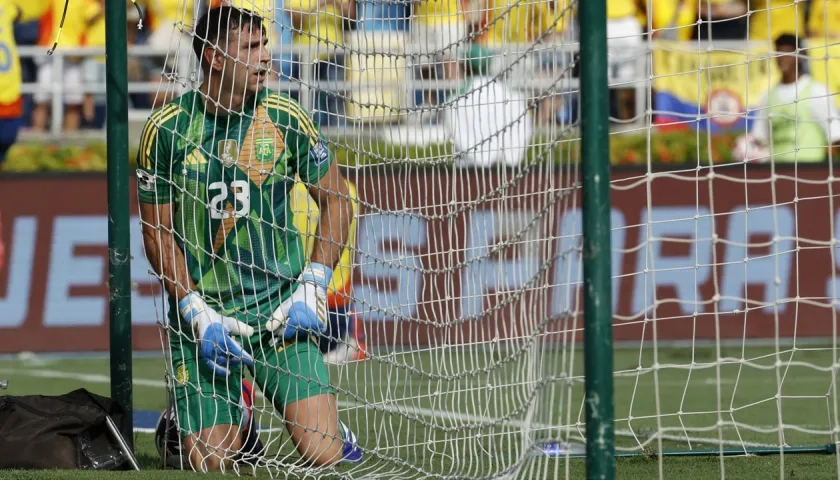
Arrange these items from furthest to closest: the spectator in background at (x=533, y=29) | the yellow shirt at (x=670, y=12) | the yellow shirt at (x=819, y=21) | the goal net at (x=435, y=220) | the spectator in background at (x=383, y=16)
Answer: the yellow shirt at (x=670, y=12) → the yellow shirt at (x=819, y=21) → the spectator in background at (x=383, y=16) → the goal net at (x=435, y=220) → the spectator in background at (x=533, y=29)

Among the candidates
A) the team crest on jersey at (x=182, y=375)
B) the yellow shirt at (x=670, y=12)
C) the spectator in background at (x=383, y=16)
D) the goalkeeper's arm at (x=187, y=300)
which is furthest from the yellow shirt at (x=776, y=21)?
the team crest on jersey at (x=182, y=375)

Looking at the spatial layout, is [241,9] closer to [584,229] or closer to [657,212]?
[584,229]

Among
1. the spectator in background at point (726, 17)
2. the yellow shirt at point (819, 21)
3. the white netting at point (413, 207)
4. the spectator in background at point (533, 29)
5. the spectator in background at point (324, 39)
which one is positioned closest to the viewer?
the spectator in background at point (533, 29)

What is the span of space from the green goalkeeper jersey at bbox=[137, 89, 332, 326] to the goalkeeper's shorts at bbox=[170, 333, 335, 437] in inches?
7.2

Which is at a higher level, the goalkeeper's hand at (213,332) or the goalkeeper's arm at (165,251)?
the goalkeeper's arm at (165,251)

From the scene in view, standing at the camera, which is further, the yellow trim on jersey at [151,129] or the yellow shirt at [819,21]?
the yellow shirt at [819,21]

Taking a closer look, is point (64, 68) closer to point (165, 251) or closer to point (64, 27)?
point (64, 27)

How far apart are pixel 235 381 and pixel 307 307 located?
0.45 meters

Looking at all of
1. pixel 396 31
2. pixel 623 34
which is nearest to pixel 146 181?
pixel 396 31

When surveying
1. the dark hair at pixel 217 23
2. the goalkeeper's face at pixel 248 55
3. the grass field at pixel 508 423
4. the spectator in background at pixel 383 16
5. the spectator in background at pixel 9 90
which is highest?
the spectator in background at pixel 9 90

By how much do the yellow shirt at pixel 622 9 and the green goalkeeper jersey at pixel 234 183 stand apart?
24.0 ft

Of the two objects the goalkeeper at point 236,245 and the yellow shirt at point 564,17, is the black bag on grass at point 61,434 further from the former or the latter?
the yellow shirt at point 564,17

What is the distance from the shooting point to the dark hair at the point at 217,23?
4996 mm

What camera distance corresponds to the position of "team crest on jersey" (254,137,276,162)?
17.3 feet
